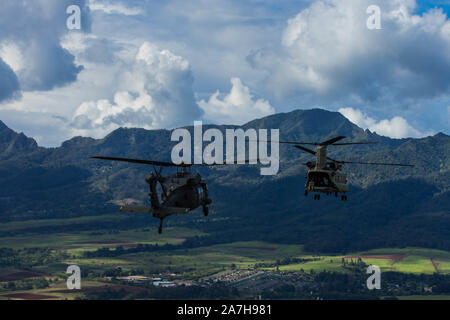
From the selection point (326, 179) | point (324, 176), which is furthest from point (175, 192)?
point (326, 179)

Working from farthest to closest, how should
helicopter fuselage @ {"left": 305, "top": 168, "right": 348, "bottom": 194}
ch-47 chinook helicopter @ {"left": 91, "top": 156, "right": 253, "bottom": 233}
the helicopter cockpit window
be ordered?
the helicopter cockpit window
helicopter fuselage @ {"left": 305, "top": 168, "right": 348, "bottom": 194}
ch-47 chinook helicopter @ {"left": 91, "top": 156, "right": 253, "bottom": 233}

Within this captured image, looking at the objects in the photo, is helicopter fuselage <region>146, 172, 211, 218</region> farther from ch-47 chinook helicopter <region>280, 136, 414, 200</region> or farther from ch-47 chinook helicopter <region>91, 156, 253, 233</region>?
ch-47 chinook helicopter <region>280, 136, 414, 200</region>

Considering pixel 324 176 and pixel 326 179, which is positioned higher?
pixel 324 176

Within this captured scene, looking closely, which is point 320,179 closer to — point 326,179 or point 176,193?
point 326,179

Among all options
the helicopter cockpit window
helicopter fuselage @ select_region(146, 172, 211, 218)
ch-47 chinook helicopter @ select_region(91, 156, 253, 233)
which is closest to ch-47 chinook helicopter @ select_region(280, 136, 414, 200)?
the helicopter cockpit window

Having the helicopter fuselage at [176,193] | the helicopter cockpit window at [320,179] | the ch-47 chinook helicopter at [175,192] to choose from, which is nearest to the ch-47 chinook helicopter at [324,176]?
the helicopter cockpit window at [320,179]

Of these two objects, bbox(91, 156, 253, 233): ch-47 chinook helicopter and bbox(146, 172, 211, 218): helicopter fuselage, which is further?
bbox(146, 172, 211, 218): helicopter fuselage

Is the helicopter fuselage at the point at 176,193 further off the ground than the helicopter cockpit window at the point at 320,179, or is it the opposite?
the helicopter cockpit window at the point at 320,179

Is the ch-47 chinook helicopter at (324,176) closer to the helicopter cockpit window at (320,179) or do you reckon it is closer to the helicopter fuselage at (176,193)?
the helicopter cockpit window at (320,179)

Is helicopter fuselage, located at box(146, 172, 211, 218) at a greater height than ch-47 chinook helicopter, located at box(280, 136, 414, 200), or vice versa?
ch-47 chinook helicopter, located at box(280, 136, 414, 200)
